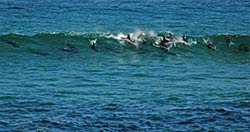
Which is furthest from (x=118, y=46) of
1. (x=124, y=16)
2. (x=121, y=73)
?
(x=124, y=16)

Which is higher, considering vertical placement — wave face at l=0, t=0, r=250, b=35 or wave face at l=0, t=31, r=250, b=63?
wave face at l=0, t=0, r=250, b=35

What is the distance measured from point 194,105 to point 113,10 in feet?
115

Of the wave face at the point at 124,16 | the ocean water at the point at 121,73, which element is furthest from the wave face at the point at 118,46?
the wave face at the point at 124,16

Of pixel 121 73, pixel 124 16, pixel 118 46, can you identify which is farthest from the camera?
pixel 124 16

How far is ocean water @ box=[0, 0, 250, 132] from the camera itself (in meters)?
20.4

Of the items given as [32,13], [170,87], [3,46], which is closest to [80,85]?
[170,87]

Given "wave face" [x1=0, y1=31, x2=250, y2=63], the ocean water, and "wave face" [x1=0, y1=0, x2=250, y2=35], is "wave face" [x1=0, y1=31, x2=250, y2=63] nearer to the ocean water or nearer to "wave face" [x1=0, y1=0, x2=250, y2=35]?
the ocean water

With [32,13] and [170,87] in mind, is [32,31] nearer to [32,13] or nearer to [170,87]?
[32,13]

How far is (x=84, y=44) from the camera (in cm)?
3703

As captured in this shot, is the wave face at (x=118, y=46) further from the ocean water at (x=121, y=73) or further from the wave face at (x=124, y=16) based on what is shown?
the wave face at (x=124, y=16)

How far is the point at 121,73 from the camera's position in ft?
96.0

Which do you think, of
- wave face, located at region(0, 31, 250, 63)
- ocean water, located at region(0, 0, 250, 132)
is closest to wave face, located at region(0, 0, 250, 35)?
ocean water, located at region(0, 0, 250, 132)

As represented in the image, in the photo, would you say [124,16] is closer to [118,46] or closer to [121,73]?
[118,46]

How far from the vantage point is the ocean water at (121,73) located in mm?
20375
